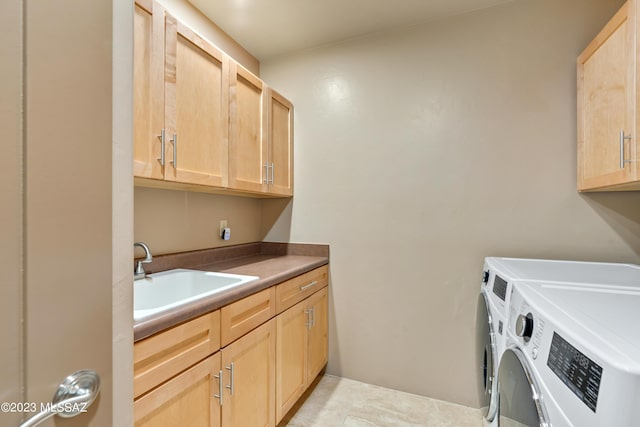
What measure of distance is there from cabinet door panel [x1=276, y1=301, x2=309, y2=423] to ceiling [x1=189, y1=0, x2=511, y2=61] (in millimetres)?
1821

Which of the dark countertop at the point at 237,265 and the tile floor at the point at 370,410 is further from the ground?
the dark countertop at the point at 237,265

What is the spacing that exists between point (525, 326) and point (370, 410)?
1369 millimetres

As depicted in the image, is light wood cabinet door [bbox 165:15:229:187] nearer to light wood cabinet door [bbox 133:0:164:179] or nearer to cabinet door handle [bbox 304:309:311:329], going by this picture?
light wood cabinet door [bbox 133:0:164:179]

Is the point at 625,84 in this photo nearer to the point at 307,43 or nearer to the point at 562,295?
the point at 562,295

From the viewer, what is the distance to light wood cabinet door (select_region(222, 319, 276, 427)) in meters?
1.21

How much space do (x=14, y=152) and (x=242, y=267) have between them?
150 cm

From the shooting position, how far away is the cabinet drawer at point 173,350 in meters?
0.87

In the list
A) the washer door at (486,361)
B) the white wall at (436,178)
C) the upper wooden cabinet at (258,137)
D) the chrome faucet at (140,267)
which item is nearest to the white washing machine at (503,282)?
the washer door at (486,361)

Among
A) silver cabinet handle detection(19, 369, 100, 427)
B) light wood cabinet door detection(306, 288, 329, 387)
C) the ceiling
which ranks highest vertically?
the ceiling

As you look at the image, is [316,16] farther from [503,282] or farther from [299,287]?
[503,282]

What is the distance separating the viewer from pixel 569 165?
1657 millimetres

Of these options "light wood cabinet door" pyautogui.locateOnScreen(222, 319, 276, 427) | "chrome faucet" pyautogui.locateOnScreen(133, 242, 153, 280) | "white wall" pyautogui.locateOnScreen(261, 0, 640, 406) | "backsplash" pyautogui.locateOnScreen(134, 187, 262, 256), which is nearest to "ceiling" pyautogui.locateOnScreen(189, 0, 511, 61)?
"white wall" pyautogui.locateOnScreen(261, 0, 640, 406)

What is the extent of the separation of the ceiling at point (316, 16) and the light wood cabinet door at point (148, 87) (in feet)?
2.31

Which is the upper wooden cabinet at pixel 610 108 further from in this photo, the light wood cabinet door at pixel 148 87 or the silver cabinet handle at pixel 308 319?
the light wood cabinet door at pixel 148 87
